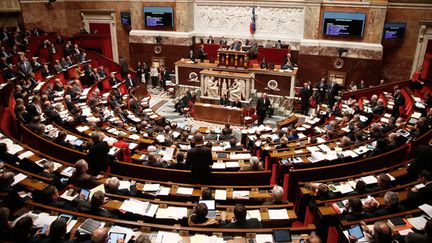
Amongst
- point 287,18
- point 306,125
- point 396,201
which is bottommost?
point 306,125

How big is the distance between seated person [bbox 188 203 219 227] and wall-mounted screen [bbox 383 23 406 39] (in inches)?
569

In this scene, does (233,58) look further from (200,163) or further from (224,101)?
(200,163)

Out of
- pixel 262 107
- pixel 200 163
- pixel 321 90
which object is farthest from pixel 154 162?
pixel 321 90

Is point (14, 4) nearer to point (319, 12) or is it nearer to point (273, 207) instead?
point (319, 12)

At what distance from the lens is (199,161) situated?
6.11 meters

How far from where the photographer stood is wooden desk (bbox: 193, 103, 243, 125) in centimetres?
1341

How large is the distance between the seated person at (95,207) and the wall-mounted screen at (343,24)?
1443 centimetres

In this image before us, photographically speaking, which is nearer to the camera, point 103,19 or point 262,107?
point 262,107

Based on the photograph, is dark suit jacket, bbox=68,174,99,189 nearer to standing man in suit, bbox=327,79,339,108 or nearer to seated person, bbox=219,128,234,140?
seated person, bbox=219,128,234,140

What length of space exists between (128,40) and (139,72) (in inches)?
118

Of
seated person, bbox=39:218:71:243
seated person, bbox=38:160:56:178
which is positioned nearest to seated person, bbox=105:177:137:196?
seated person, bbox=38:160:56:178

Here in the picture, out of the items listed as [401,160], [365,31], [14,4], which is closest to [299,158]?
[401,160]

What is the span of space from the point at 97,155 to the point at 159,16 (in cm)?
1393

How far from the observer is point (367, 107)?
11.8 m
